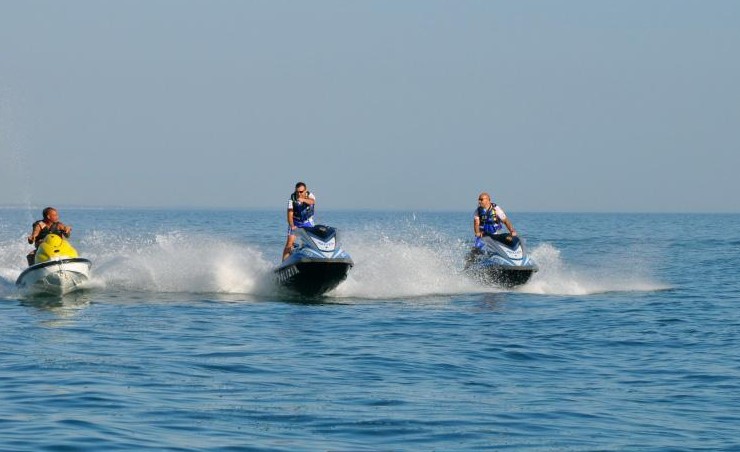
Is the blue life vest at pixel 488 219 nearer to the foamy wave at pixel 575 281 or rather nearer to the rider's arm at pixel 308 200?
the foamy wave at pixel 575 281

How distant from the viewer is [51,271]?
19266 millimetres

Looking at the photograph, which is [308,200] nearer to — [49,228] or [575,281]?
[49,228]

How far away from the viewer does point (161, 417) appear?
9.38 meters

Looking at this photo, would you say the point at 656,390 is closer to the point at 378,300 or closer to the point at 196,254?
the point at 378,300

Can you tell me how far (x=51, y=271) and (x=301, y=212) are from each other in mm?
4465

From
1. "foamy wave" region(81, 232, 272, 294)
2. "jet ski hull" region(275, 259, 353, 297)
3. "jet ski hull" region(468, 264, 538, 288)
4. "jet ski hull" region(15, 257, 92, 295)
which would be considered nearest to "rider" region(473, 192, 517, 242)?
"jet ski hull" region(468, 264, 538, 288)

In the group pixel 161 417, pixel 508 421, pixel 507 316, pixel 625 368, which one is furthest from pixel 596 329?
pixel 161 417

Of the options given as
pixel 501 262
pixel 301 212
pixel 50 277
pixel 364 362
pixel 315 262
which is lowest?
pixel 364 362

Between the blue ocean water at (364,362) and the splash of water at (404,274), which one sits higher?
the splash of water at (404,274)

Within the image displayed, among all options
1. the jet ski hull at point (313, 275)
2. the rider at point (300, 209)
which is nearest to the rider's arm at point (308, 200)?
the rider at point (300, 209)

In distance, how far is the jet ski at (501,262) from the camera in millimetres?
21578

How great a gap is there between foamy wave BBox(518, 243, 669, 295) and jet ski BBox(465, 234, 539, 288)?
Result: 21.9 inches

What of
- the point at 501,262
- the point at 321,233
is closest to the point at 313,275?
the point at 321,233

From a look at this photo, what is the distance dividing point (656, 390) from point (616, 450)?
2.72 meters
